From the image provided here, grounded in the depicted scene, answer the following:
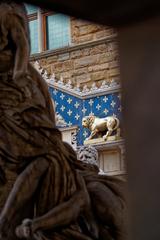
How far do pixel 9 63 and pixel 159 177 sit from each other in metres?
2.63

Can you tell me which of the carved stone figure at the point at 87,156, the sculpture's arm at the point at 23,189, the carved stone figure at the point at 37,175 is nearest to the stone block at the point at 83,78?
the carved stone figure at the point at 87,156

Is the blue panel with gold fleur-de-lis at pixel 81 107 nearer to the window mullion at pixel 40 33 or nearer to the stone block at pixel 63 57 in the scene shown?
the stone block at pixel 63 57

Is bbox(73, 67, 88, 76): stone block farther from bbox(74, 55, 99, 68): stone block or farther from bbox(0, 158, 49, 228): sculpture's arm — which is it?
bbox(0, 158, 49, 228): sculpture's arm

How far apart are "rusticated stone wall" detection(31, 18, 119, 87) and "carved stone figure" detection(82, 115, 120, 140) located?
1.01 m

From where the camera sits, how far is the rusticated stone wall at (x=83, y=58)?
7.97 metres

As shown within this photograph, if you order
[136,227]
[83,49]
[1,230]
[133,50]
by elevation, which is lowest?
[1,230]

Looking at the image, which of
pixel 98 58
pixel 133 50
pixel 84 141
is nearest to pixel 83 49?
pixel 98 58

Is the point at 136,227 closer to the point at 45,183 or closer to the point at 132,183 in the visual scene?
the point at 132,183

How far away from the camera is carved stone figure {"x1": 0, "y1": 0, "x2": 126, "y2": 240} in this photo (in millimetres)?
3168

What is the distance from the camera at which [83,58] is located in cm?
816

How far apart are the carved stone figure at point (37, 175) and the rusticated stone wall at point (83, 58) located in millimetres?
4436

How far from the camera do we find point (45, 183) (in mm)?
3271

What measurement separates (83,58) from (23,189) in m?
5.08

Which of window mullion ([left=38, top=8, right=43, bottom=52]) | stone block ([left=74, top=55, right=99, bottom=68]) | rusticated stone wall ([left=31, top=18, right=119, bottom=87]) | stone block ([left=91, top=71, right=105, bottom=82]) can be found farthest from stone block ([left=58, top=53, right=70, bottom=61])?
stone block ([left=91, top=71, right=105, bottom=82])
